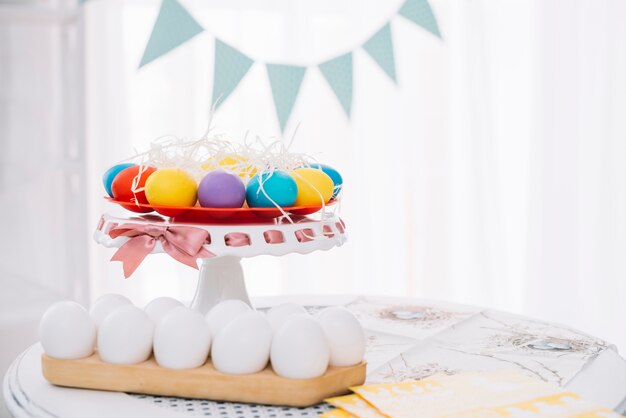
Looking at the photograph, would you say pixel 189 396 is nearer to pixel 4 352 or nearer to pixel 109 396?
pixel 109 396

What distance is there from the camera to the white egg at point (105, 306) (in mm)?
897

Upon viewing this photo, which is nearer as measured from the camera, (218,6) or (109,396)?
(109,396)

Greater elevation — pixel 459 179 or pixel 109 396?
pixel 459 179

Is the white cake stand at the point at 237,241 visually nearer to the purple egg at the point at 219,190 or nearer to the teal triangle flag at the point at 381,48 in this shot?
the purple egg at the point at 219,190

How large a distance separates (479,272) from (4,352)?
1.38 meters

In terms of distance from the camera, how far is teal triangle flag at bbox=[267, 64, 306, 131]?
182cm

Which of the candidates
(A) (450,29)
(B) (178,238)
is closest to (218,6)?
(A) (450,29)

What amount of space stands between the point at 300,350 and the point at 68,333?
0.86ft

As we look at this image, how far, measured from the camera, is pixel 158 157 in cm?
108

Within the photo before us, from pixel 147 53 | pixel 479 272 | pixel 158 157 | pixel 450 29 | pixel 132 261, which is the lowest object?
pixel 479 272

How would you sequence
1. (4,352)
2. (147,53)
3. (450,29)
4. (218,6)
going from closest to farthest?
(147,53) → (4,352) → (218,6) → (450,29)

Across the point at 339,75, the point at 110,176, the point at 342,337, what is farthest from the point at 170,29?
the point at 342,337

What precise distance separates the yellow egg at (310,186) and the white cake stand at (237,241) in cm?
3

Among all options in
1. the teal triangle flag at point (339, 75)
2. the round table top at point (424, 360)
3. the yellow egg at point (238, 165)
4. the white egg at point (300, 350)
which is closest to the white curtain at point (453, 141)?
the teal triangle flag at point (339, 75)
